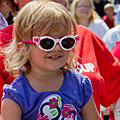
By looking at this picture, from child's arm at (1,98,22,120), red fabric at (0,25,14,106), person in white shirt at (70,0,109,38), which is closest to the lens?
child's arm at (1,98,22,120)

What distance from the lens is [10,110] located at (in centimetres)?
172

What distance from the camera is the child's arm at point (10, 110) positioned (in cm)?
172

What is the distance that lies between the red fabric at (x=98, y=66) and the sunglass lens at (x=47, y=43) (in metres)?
0.62

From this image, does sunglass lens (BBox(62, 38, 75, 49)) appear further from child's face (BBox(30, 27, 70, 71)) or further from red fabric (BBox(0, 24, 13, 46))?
→ red fabric (BBox(0, 24, 13, 46))

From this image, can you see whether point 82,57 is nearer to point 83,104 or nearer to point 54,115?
point 83,104

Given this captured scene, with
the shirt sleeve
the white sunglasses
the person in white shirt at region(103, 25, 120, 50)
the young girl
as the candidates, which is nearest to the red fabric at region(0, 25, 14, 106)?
the young girl

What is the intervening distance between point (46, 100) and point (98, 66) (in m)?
0.78

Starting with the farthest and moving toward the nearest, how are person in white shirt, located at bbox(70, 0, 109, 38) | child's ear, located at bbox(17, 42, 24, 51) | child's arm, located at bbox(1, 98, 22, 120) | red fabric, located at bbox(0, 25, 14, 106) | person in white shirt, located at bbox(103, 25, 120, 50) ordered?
person in white shirt, located at bbox(70, 0, 109, 38) → person in white shirt, located at bbox(103, 25, 120, 50) → red fabric, located at bbox(0, 25, 14, 106) → child's ear, located at bbox(17, 42, 24, 51) → child's arm, located at bbox(1, 98, 22, 120)

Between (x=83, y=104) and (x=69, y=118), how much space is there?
0.15 m

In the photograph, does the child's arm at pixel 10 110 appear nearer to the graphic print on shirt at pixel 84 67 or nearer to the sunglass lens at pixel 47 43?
the sunglass lens at pixel 47 43

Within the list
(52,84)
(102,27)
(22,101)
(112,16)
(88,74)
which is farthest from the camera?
(112,16)

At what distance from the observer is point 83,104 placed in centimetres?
192

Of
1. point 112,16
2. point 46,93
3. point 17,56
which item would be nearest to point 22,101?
point 46,93

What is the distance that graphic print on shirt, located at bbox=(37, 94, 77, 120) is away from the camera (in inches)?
70.1
